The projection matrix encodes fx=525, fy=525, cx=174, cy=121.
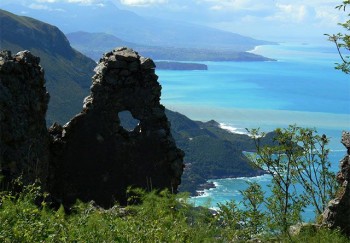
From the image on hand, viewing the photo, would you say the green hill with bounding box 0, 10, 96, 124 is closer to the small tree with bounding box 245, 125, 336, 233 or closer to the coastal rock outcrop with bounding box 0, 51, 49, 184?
the small tree with bounding box 245, 125, 336, 233

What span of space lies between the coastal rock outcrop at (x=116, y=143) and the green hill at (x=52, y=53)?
107m

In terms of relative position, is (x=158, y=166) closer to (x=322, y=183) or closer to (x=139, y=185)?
(x=139, y=185)

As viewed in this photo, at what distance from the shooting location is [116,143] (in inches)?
587

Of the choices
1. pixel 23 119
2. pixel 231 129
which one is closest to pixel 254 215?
pixel 23 119

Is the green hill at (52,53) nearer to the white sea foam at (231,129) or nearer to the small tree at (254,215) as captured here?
the white sea foam at (231,129)

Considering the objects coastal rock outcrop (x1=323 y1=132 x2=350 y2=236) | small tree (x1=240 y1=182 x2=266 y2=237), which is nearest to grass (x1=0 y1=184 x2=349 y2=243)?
small tree (x1=240 y1=182 x2=266 y2=237)

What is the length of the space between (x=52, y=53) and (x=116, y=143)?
16489 cm

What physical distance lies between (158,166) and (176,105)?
178413 millimetres

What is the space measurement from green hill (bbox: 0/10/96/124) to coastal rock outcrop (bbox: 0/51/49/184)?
109098 millimetres

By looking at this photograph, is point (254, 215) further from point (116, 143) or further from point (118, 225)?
point (116, 143)

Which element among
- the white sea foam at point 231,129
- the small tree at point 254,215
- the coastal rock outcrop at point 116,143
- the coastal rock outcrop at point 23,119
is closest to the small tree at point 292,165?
the small tree at point 254,215

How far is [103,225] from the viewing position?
23.0 ft

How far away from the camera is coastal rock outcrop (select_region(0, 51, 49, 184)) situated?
11109 mm

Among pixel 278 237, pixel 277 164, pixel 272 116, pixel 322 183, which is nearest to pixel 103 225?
pixel 278 237
